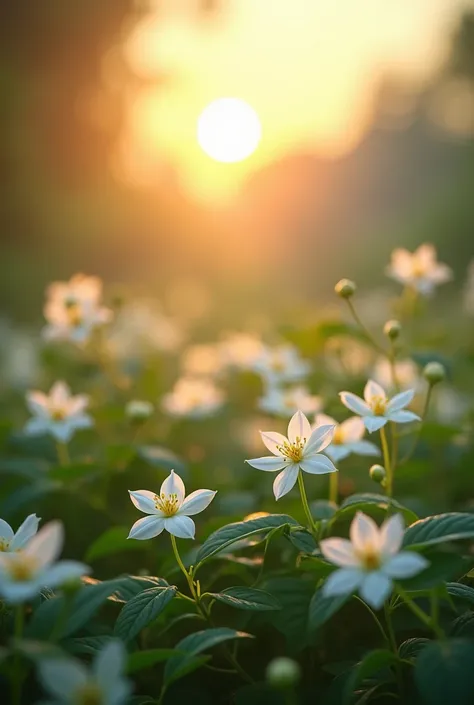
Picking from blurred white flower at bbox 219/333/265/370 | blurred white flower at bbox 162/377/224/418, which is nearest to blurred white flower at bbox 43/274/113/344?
blurred white flower at bbox 162/377/224/418

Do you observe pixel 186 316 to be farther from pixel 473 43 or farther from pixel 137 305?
pixel 473 43

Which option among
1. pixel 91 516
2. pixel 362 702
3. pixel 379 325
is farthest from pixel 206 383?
pixel 362 702

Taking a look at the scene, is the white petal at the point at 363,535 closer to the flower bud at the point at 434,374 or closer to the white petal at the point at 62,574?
the white petal at the point at 62,574

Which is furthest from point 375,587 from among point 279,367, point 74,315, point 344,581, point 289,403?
point 74,315

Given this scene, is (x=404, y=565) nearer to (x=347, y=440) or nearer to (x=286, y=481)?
(x=286, y=481)

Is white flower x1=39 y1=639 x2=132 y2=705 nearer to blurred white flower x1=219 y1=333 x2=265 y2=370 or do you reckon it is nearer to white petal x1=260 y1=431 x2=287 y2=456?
white petal x1=260 y1=431 x2=287 y2=456

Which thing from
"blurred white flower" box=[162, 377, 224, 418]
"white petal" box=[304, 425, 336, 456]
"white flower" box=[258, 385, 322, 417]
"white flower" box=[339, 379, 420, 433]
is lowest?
"white petal" box=[304, 425, 336, 456]
